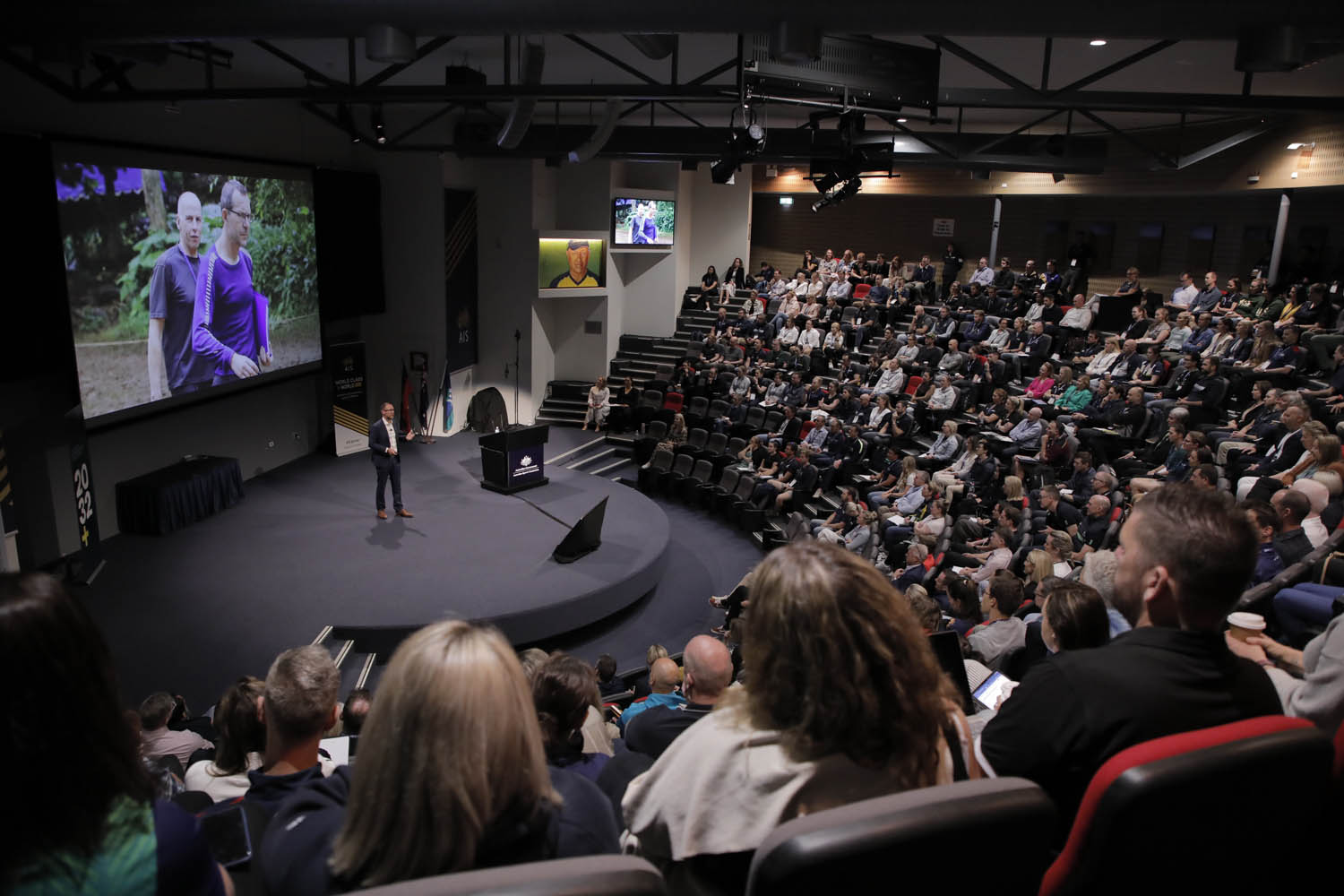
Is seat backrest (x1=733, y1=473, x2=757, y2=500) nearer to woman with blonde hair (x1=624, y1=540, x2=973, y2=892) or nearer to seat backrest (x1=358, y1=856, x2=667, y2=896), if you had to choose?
woman with blonde hair (x1=624, y1=540, x2=973, y2=892)

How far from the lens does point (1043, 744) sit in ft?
5.83

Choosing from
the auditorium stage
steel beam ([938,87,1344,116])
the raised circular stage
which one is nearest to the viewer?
steel beam ([938,87,1344,116])

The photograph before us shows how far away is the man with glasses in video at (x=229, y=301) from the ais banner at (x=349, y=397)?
1.91m

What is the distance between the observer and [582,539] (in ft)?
33.1

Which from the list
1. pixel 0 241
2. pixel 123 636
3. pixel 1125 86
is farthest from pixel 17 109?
pixel 1125 86

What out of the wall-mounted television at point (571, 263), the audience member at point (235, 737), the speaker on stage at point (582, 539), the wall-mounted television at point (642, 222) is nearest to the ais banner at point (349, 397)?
the wall-mounted television at point (571, 263)

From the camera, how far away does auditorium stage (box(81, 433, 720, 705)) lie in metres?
8.00

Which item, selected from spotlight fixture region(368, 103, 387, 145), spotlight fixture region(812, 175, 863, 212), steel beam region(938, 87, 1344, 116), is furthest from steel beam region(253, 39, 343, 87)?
steel beam region(938, 87, 1344, 116)

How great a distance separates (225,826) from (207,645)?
6.57 m

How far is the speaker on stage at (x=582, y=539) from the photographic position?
32.6ft

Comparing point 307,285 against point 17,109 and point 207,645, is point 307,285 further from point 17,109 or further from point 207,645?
point 207,645

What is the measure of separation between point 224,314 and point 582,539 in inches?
214

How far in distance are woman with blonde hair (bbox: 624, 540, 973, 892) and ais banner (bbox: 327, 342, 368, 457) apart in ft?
44.0

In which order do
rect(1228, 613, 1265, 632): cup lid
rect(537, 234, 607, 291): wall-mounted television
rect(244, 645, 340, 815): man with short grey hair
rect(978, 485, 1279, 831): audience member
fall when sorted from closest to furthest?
rect(978, 485, 1279, 831): audience member < rect(244, 645, 340, 815): man with short grey hair < rect(1228, 613, 1265, 632): cup lid < rect(537, 234, 607, 291): wall-mounted television
